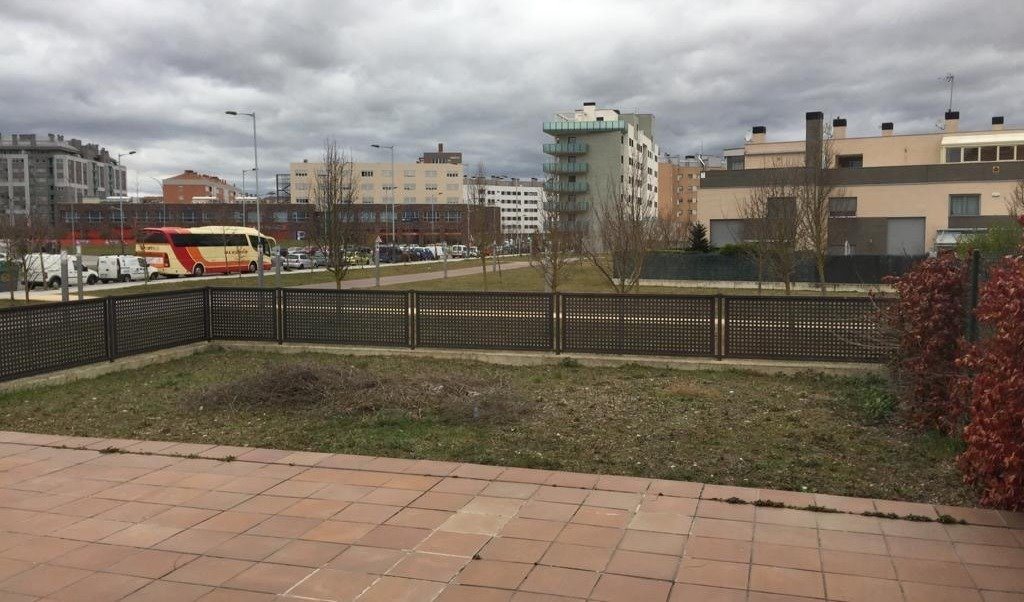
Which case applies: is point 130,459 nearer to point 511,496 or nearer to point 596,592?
point 511,496

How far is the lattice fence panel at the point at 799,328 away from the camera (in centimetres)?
1065

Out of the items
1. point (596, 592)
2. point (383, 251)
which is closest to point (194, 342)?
point (596, 592)

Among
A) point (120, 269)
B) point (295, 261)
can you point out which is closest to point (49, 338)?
point (120, 269)

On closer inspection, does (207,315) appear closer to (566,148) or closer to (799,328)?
(799,328)

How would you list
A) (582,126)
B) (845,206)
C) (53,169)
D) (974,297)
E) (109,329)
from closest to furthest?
(974,297)
(109,329)
(845,206)
(582,126)
(53,169)

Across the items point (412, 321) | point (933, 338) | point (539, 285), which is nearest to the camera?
point (933, 338)

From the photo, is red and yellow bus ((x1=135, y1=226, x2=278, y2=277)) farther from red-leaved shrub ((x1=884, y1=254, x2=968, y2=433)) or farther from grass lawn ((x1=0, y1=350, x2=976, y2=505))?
red-leaved shrub ((x1=884, y1=254, x2=968, y2=433))

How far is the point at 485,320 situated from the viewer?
1230cm

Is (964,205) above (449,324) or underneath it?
above

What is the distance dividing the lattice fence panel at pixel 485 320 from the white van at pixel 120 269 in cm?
3404

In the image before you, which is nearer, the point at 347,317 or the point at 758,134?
the point at 347,317

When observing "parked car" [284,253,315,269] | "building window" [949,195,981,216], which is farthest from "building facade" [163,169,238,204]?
"building window" [949,195,981,216]

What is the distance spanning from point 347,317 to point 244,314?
1888 millimetres

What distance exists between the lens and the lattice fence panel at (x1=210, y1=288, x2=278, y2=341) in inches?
527
